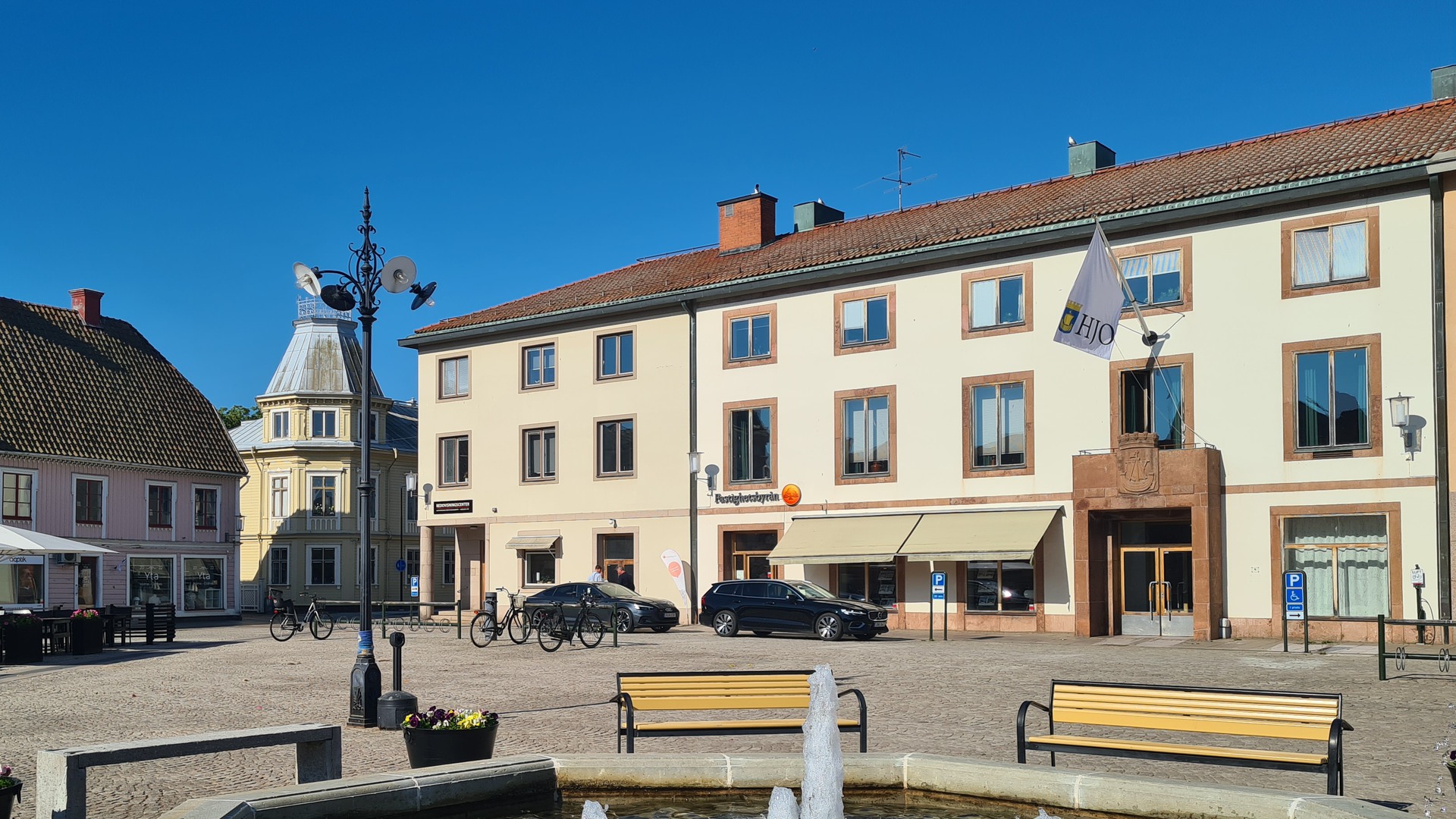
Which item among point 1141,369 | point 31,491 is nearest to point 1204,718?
point 1141,369

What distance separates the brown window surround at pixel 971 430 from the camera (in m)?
34.9

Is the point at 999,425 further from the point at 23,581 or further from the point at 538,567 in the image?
the point at 23,581

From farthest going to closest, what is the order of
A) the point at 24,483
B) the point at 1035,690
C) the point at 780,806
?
the point at 24,483 → the point at 1035,690 → the point at 780,806

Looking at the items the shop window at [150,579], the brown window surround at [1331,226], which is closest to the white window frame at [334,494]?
the shop window at [150,579]

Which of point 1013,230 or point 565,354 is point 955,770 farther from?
point 565,354

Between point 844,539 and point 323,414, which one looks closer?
point 844,539

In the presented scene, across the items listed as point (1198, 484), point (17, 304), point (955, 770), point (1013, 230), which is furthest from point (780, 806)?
point (17, 304)

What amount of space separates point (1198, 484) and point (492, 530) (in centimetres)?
2323

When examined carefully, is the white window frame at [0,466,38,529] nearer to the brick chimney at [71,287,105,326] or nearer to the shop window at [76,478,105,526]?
the shop window at [76,478,105,526]

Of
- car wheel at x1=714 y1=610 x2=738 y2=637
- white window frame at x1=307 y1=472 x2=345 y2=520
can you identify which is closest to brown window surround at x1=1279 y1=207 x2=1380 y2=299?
car wheel at x1=714 y1=610 x2=738 y2=637

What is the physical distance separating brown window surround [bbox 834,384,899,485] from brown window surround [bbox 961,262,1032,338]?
260 cm

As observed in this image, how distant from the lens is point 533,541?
44.7m

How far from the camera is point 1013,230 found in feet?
116

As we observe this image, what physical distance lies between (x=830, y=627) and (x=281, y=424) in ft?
141
